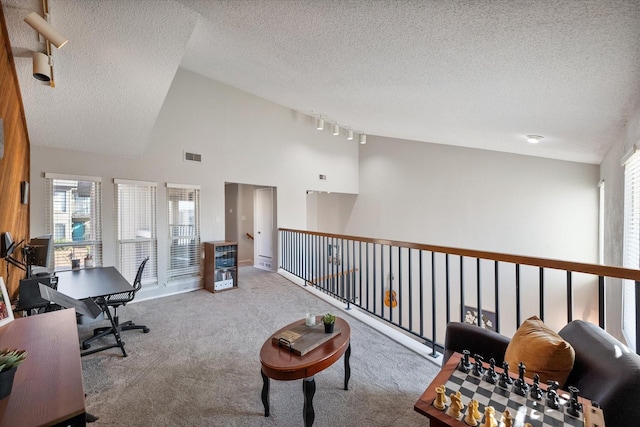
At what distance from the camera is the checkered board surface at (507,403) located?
3.22 ft

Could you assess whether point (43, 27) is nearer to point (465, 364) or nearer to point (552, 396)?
point (465, 364)

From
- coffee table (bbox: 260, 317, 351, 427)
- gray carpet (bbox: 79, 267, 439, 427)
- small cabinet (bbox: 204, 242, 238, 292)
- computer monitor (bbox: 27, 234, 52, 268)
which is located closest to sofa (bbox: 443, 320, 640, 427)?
gray carpet (bbox: 79, 267, 439, 427)

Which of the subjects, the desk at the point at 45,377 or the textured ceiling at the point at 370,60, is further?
the textured ceiling at the point at 370,60

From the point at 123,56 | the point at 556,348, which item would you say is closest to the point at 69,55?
the point at 123,56

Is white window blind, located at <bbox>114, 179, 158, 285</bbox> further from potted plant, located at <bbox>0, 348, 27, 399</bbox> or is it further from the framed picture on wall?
potted plant, located at <bbox>0, 348, 27, 399</bbox>

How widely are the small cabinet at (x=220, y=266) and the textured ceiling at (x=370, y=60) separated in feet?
6.43

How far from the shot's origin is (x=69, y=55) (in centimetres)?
253

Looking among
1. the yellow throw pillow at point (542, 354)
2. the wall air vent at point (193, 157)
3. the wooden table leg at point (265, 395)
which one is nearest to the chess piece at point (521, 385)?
the yellow throw pillow at point (542, 354)

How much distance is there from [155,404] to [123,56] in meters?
3.15

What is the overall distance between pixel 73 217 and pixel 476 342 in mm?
4980

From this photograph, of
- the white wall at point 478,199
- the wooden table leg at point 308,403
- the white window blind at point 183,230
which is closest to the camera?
the wooden table leg at point 308,403

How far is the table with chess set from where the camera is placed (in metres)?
0.98

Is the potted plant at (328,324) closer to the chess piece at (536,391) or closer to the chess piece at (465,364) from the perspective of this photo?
the chess piece at (465,364)

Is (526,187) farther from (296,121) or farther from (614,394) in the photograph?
(614,394)
